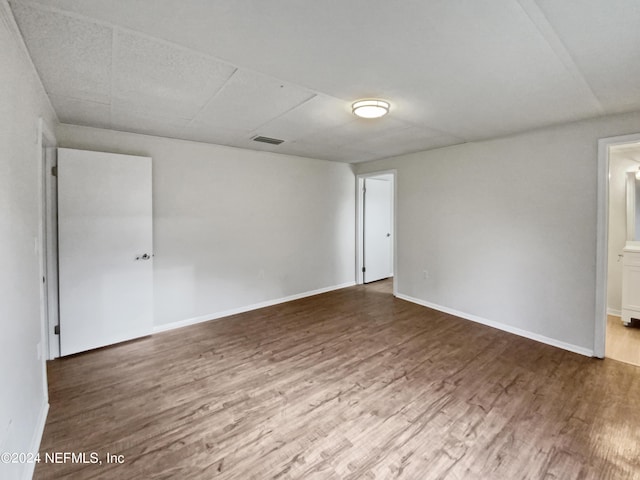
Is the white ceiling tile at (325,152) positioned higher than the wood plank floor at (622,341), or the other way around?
the white ceiling tile at (325,152)

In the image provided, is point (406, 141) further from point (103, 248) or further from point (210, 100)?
point (103, 248)

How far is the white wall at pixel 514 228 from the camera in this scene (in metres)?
2.92

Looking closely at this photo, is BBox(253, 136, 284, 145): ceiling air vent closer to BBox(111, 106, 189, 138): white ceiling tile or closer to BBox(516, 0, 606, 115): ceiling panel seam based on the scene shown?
BBox(111, 106, 189, 138): white ceiling tile

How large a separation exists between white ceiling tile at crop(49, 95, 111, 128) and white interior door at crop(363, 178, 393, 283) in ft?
13.6

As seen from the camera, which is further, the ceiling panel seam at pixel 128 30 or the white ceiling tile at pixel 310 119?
the white ceiling tile at pixel 310 119

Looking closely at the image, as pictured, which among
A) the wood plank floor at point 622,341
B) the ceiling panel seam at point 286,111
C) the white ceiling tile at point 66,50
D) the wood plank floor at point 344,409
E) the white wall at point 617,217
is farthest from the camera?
the white wall at point 617,217

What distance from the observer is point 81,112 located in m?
2.64

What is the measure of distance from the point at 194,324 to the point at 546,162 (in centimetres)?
455

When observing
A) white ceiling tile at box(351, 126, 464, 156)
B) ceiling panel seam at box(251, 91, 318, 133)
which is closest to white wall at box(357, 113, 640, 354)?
white ceiling tile at box(351, 126, 464, 156)

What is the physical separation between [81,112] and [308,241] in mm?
3277

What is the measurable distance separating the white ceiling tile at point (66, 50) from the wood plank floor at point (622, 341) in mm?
4844

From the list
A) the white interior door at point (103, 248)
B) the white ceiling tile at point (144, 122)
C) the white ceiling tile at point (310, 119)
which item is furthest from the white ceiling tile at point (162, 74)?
the white interior door at point (103, 248)

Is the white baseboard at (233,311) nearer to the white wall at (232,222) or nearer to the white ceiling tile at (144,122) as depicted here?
the white wall at (232,222)

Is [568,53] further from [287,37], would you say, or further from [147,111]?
[147,111]
